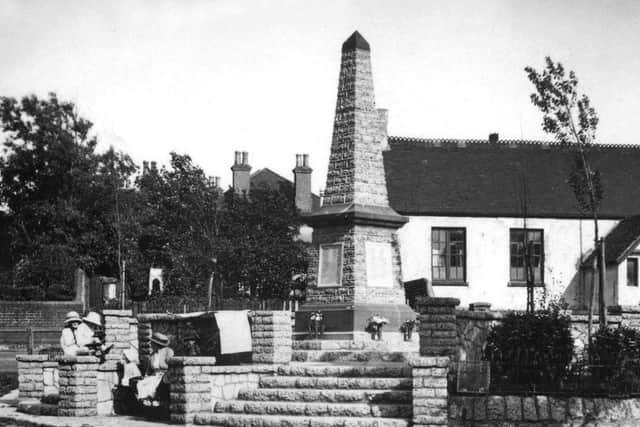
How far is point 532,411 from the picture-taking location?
1598cm

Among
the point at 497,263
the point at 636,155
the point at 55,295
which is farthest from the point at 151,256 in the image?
the point at 636,155

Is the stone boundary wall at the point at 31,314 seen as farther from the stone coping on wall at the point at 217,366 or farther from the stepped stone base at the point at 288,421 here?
the stepped stone base at the point at 288,421

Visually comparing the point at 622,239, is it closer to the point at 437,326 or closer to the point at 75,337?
the point at 437,326

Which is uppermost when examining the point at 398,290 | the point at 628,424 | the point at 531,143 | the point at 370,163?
the point at 531,143

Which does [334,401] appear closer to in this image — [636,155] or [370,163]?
[370,163]

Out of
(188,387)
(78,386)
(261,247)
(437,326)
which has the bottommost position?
(78,386)

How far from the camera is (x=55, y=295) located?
3794cm

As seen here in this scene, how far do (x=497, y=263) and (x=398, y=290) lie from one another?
14.7m

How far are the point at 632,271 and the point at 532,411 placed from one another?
24.0 metres

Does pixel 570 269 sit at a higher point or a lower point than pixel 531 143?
lower

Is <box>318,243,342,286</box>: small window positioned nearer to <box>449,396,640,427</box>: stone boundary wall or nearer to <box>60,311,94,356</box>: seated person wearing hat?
<box>60,311,94,356</box>: seated person wearing hat

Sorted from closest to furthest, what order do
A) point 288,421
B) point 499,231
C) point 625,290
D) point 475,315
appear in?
point 288,421 < point 475,315 < point 625,290 < point 499,231

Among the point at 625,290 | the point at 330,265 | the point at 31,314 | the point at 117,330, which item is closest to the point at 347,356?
the point at 330,265

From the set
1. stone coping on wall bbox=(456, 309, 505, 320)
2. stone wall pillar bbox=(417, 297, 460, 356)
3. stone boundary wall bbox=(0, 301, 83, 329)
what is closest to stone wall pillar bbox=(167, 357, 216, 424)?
stone wall pillar bbox=(417, 297, 460, 356)
